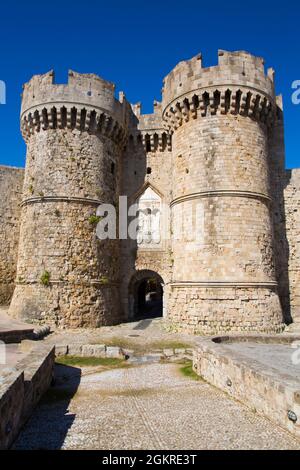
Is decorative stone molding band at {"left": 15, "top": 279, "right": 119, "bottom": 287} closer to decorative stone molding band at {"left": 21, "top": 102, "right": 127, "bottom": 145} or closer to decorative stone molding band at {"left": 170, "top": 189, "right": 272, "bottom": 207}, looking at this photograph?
decorative stone molding band at {"left": 170, "top": 189, "right": 272, "bottom": 207}

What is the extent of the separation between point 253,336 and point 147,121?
38.1 ft

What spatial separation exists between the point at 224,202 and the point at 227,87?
13.6 ft

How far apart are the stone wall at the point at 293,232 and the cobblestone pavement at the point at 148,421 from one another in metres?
8.68

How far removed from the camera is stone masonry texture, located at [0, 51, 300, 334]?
12.5 meters

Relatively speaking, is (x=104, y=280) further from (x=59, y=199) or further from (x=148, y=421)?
(x=148, y=421)

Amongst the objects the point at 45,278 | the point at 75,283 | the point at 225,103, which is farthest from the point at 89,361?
the point at 225,103

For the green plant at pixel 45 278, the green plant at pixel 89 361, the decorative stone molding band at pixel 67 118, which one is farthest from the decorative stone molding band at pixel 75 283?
the decorative stone molding band at pixel 67 118

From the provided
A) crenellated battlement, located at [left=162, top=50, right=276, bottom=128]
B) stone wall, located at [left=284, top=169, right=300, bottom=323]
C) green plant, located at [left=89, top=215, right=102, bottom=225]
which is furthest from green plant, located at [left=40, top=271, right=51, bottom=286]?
stone wall, located at [left=284, top=169, right=300, bottom=323]

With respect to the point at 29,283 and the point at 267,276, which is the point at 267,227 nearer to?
the point at 267,276

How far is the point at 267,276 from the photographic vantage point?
12766 mm

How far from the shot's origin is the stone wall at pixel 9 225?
16469 mm

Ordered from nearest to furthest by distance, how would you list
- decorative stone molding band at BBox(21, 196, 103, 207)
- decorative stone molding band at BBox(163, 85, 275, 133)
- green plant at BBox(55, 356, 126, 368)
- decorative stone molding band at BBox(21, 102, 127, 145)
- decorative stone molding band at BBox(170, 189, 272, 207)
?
green plant at BBox(55, 356, 126, 368) → decorative stone molding band at BBox(170, 189, 272, 207) → decorative stone molding band at BBox(163, 85, 275, 133) → decorative stone molding band at BBox(21, 196, 103, 207) → decorative stone molding band at BBox(21, 102, 127, 145)
